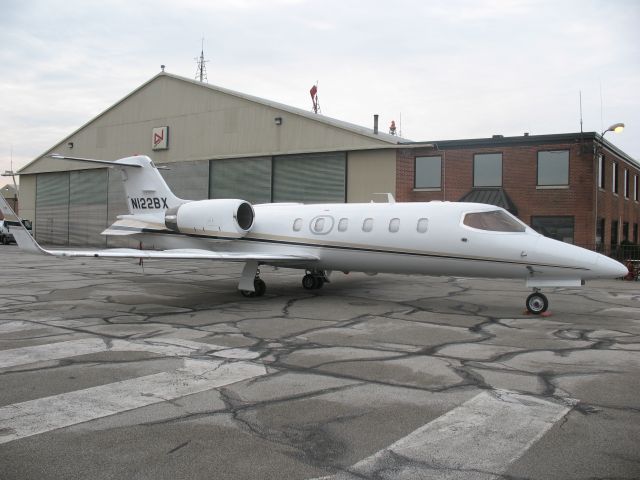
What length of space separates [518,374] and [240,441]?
3.63 metres

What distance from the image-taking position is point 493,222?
1188 cm

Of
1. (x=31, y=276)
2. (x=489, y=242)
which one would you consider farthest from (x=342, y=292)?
(x=31, y=276)

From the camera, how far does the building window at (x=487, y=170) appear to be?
79.7 ft

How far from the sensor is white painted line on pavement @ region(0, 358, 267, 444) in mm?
4895

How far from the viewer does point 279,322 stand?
1030 centimetres

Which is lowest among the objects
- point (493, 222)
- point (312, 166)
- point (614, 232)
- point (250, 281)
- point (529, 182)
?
point (250, 281)

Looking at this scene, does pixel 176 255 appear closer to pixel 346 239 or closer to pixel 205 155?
pixel 346 239

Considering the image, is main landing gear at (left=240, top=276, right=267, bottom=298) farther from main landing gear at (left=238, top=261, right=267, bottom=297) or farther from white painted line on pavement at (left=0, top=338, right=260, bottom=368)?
white painted line on pavement at (left=0, top=338, right=260, bottom=368)

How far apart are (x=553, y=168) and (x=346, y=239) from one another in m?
13.3

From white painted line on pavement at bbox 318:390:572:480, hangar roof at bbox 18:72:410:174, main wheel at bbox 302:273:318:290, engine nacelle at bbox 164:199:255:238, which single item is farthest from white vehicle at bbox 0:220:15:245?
white painted line on pavement at bbox 318:390:572:480

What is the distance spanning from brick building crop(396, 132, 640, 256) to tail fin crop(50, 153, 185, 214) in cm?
1162

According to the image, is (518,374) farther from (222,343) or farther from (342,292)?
(342,292)

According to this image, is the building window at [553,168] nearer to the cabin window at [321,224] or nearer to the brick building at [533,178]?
the brick building at [533,178]

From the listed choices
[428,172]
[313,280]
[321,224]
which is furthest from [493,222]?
[428,172]
